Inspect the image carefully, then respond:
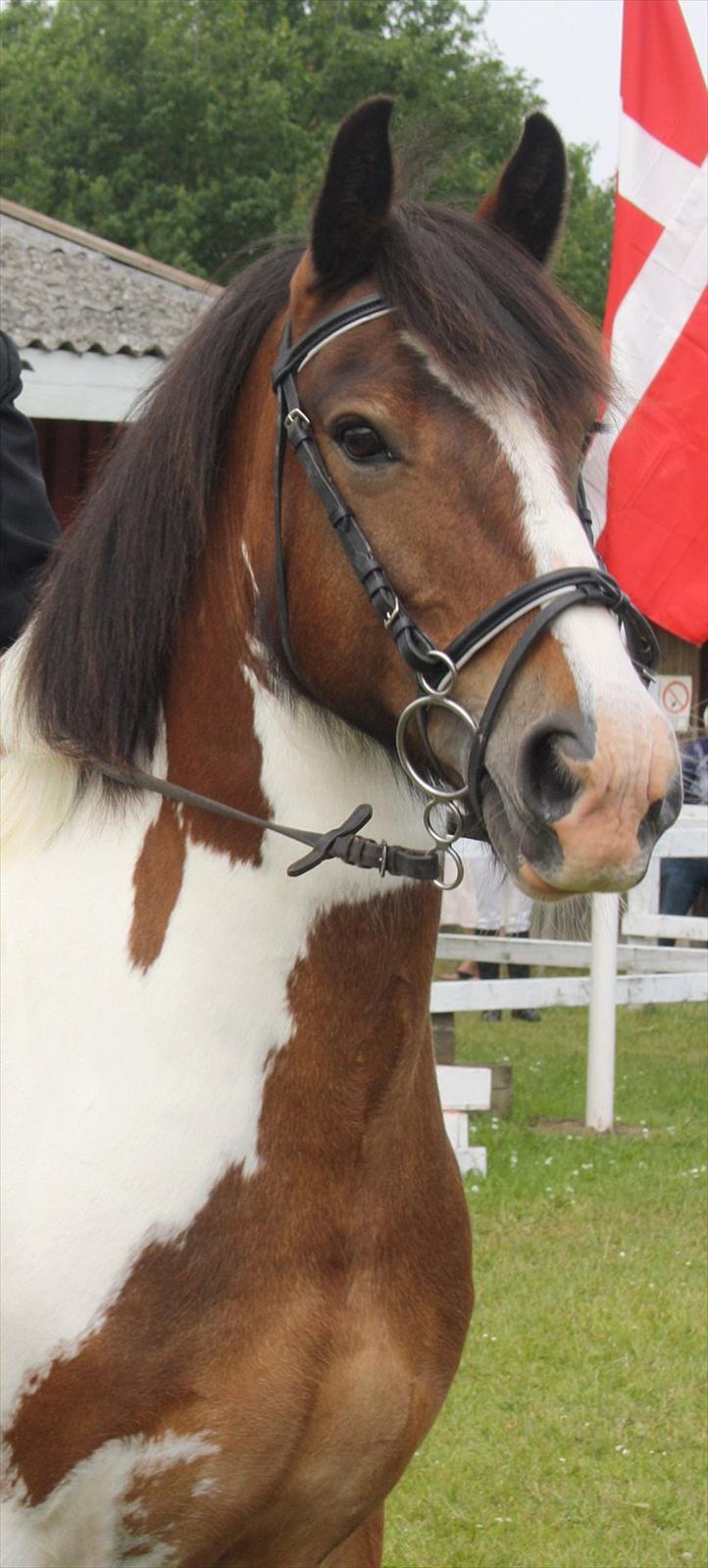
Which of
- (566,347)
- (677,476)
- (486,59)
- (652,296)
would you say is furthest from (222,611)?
(486,59)

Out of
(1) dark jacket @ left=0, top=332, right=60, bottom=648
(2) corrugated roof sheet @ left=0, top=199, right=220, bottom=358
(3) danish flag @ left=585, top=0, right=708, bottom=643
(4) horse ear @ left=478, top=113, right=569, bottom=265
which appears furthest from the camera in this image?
(2) corrugated roof sheet @ left=0, top=199, right=220, bottom=358

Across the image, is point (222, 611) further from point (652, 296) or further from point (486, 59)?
point (486, 59)

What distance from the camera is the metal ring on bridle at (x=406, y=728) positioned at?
6.68 feet

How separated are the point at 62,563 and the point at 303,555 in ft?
1.52

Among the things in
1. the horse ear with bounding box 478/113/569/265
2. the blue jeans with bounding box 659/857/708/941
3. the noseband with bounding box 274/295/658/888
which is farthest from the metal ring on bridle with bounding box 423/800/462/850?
the blue jeans with bounding box 659/857/708/941

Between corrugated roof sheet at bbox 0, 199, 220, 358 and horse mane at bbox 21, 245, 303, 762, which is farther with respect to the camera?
corrugated roof sheet at bbox 0, 199, 220, 358

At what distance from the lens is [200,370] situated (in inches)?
94.6

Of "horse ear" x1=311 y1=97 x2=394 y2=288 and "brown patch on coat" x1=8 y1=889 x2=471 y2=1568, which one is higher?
"horse ear" x1=311 y1=97 x2=394 y2=288

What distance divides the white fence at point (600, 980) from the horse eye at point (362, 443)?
5456 mm

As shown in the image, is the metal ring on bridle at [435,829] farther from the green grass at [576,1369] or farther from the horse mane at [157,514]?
the green grass at [576,1369]

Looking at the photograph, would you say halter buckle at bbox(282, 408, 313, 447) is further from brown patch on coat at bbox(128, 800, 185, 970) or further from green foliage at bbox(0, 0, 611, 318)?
green foliage at bbox(0, 0, 611, 318)

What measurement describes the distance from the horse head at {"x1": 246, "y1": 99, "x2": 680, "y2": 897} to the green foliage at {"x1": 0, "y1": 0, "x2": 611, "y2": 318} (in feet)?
99.1

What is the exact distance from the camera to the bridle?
1968 millimetres

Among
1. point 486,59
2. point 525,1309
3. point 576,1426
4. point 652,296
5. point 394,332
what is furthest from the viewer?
point 486,59
